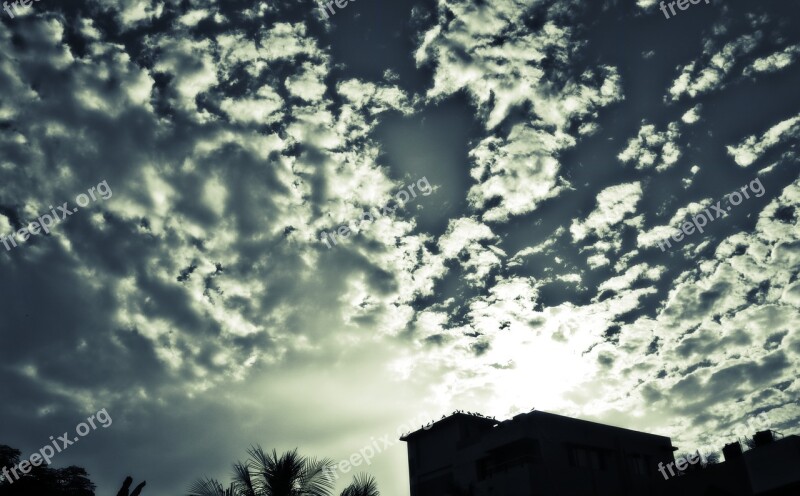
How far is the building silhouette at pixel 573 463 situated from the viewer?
91.5 feet

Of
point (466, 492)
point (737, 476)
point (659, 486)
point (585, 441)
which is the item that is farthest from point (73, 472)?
point (737, 476)

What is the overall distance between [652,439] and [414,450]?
61.0ft

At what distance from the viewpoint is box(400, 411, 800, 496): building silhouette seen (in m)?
27.9

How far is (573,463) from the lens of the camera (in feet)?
110

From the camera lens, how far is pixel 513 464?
33.2 m

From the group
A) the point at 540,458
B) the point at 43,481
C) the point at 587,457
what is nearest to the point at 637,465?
the point at 587,457

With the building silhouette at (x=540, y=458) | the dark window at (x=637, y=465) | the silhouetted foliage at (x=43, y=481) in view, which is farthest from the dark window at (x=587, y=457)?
the silhouetted foliage at (x=43, y=481)

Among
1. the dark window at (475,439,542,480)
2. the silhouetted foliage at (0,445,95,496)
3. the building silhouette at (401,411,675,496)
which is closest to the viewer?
the silhouetted foliage at (0,445,95,496)

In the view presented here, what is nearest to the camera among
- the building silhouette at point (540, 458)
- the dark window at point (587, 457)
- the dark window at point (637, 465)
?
the building silhouette at point (540, 458)

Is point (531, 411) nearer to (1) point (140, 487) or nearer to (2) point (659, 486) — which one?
(2) point (659, 486)

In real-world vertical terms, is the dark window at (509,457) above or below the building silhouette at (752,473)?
above

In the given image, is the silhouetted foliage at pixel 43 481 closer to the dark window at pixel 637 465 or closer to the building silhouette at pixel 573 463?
the building silhouette at pixel 573 463

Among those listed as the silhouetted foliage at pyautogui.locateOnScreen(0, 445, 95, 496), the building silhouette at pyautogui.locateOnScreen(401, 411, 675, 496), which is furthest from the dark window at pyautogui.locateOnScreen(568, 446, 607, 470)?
the silhouetted foliage at pyautogui.locateOnScreen(0, 445, 95, 496)

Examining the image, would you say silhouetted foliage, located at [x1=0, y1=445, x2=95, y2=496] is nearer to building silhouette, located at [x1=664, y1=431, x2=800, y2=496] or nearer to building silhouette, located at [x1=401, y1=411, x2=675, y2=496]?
building silhouette, located at [x1=401, y1=411, x2=675, y2=496]
